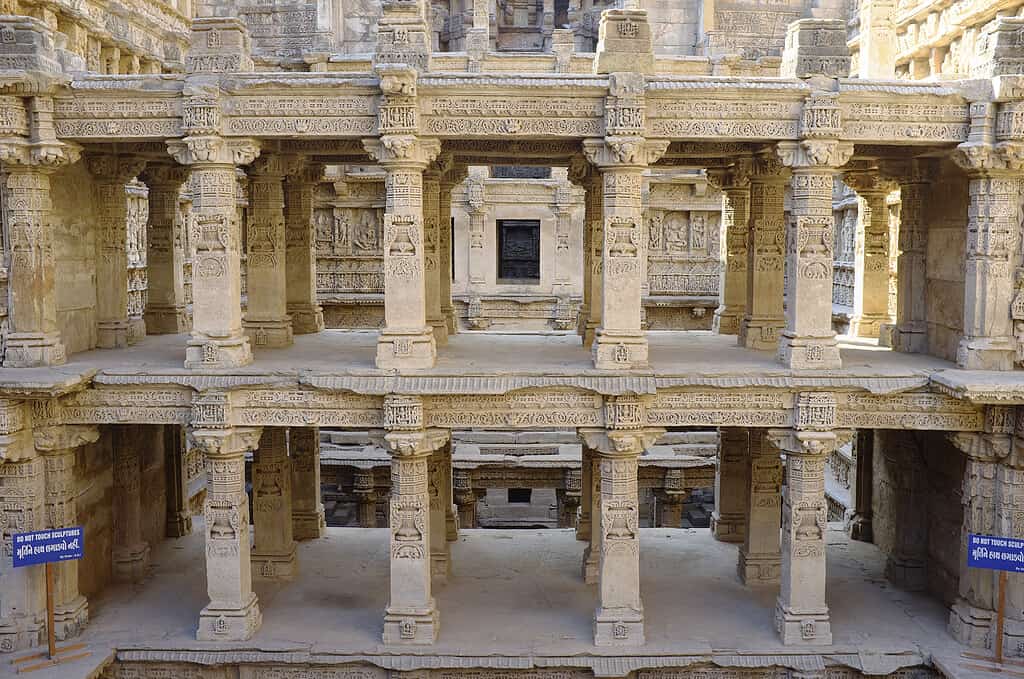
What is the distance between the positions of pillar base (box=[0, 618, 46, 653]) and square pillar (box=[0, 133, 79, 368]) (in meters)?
2.95

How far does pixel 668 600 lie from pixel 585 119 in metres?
6.25

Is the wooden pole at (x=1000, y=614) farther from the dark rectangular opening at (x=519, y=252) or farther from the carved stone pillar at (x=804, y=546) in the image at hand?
the dark rectangular opening at (x=519, y=252)

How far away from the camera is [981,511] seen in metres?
10.5

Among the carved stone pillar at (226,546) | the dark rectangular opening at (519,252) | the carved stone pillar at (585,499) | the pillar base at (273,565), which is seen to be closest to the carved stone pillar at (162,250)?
the pillar base at (273,565)

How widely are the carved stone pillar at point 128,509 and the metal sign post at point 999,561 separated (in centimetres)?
1067

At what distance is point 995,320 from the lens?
34.2 ft

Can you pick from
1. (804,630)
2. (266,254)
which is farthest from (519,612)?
(266,254)

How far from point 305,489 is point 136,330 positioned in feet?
11.6

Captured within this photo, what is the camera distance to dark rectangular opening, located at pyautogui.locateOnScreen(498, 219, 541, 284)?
25.9 meters

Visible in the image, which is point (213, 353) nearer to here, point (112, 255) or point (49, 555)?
point (49, 555)

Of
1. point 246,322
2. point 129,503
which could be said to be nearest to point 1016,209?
point 246,322

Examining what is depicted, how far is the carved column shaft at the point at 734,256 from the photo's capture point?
1414 centimetres

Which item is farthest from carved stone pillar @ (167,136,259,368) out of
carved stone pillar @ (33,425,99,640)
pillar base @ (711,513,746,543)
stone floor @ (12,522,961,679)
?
pillar base @ (711,513,746,543)

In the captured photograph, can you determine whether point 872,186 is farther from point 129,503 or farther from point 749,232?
point 129,503
